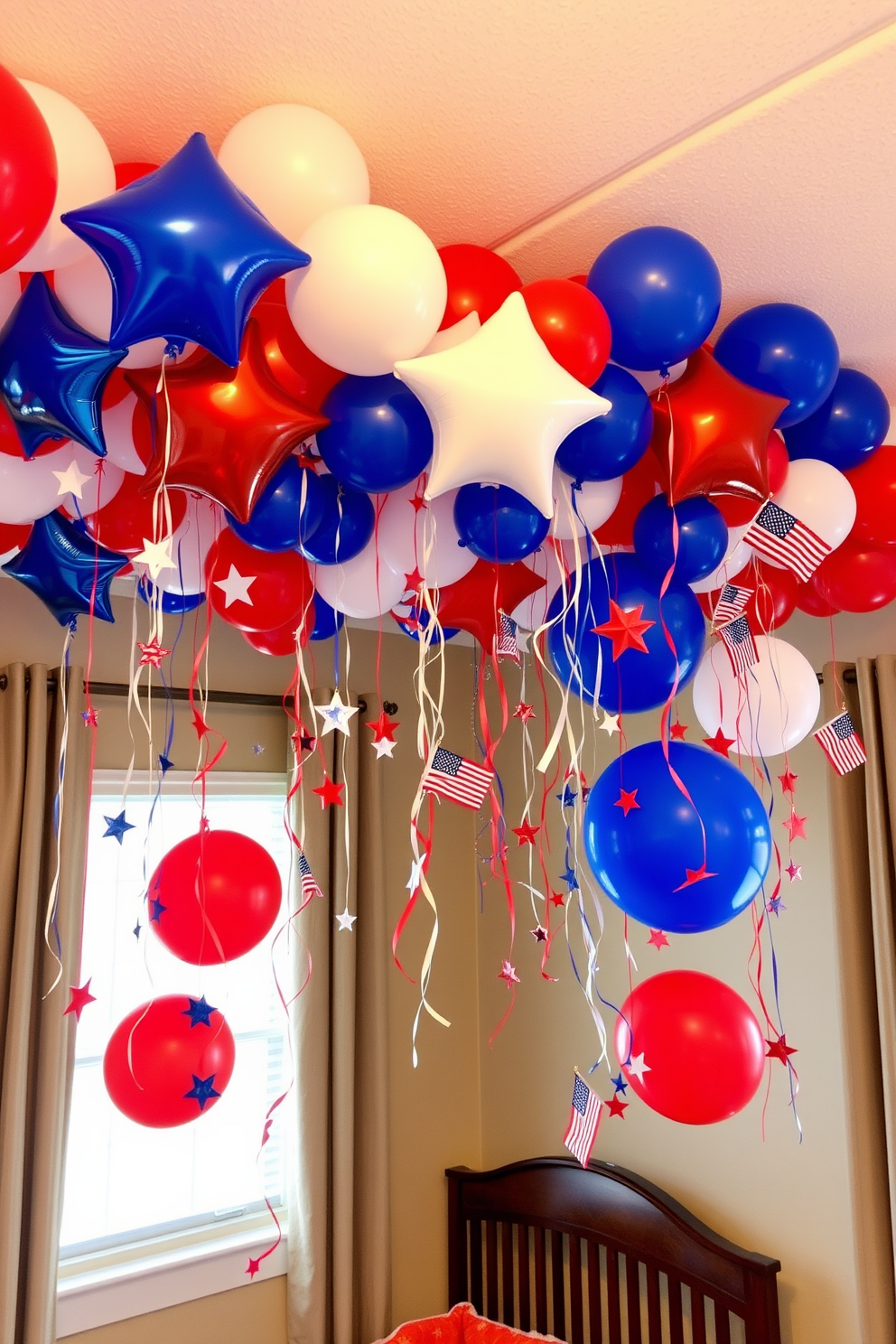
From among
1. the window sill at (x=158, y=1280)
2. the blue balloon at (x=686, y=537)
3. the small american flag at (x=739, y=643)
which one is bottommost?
the window sill at (x=158, y=1280)

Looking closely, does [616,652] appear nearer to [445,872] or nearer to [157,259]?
[157,259]

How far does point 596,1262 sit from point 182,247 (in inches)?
104

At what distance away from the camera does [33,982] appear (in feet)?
7.54

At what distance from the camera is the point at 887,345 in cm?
170

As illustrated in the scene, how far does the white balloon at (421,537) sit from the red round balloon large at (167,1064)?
29.8 inches

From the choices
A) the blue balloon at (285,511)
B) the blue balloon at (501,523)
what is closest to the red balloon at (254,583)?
the blue balloon at (285,511)

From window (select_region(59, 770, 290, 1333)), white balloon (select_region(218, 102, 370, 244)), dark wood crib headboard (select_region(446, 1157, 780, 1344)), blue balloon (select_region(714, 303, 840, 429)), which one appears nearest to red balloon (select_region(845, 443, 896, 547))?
blue balloon (select_region(714, 303, 840, 429))

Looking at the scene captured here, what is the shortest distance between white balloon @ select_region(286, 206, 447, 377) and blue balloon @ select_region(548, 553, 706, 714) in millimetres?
518

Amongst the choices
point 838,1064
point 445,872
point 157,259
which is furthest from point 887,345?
point 445,872

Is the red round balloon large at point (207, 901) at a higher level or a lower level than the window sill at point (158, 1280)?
higher

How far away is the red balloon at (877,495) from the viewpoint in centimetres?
171

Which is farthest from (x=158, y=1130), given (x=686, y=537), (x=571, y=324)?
(x=571, y=324)

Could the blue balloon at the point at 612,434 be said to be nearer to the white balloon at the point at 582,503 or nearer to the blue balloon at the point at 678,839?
the white balloon at the point at 582,503

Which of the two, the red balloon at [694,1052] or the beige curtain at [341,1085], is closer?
the red balloon at [694,1052]
